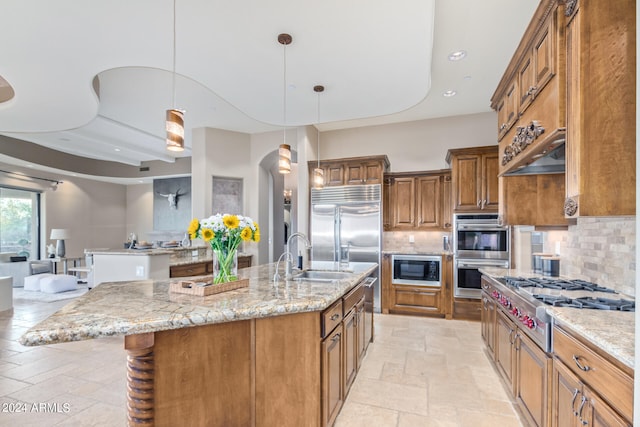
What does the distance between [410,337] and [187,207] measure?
23.6 feet

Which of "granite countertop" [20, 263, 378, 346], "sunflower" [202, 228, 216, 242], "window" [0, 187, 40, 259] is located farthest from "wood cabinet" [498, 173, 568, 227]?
"window" [0, 187, 40, 259]

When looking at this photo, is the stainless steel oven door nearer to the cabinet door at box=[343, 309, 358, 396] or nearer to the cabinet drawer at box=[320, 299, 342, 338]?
the cabinet door at box=[343, 309, 358, 396]

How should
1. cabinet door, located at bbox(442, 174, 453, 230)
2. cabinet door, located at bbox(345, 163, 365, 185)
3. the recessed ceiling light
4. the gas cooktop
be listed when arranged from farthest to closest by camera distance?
cabinet door, located at bbox(345, 163, 365, 185) < cabinet door, located at bbox(442, 174, 453, 230) < the recessed ceiling light < the gas cooktop

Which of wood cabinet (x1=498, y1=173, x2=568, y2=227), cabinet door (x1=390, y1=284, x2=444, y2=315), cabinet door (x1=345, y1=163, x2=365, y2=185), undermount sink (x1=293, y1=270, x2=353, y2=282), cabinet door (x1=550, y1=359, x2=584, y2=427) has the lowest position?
cabinet door (x1=390, y1=284, x2=444, y2=315)

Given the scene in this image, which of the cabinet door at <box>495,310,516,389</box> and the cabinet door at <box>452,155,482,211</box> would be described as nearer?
the cabinet door at <box>495,310,516,389</box>

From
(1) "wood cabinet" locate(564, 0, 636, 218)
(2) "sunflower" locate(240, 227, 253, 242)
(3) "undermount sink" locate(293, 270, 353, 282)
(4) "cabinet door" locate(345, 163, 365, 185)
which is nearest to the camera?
(1) "wood cabinet" locate(564, 0, 636, 218)

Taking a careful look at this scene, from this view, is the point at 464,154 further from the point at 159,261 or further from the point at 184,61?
the point at 159,261

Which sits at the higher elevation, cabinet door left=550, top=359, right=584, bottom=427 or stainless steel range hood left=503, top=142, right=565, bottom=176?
stainless steel range hood left=503, top=142, right=565, bottom=176

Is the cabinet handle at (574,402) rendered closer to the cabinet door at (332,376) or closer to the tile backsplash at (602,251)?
the tile backsplash at (602,251)

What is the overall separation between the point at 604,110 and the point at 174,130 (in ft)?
8.25

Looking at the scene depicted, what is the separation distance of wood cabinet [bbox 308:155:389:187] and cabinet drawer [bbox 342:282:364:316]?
2.59m

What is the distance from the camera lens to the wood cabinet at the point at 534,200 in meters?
2.79

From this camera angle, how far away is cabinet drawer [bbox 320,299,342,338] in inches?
70.4

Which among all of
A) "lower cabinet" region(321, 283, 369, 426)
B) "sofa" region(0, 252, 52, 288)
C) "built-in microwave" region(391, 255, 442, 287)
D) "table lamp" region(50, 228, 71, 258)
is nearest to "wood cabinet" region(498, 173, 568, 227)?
"lower cabinet" region(321, 283, 369, 426)
